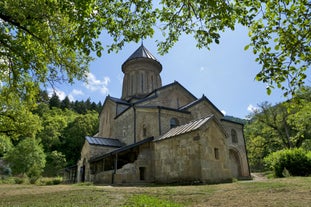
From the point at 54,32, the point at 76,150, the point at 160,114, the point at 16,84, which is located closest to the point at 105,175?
the point at 160,114

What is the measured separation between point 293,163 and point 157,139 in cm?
966

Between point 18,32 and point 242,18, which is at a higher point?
point 18,32

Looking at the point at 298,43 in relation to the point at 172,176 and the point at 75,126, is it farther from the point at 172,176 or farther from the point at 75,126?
the point at 75,126

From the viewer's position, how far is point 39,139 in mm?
33094

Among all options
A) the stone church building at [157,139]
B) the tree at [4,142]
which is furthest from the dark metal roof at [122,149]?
the tree at [4,142]

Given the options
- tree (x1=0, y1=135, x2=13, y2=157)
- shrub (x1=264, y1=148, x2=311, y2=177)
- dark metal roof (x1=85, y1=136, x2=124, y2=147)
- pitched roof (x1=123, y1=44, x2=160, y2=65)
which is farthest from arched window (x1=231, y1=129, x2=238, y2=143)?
tree (x1=0, y1=135, x2=13, y2=157)

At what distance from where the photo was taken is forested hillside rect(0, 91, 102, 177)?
511 inches

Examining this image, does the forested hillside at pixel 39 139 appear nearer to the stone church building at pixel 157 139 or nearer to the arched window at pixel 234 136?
the stone church building at pixel 157 139

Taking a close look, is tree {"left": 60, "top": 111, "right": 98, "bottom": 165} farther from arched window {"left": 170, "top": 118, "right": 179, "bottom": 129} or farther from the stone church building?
arched window {"left": 170, "top": 118, "right": 179, "bottom": 129}

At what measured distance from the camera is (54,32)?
7906 millimetres

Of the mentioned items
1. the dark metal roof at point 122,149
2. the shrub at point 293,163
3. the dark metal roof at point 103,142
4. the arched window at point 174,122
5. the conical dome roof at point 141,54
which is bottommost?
the shrub at point 293,163

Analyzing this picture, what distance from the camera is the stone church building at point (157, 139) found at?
13.3m

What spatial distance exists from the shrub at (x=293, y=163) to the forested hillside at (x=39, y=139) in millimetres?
15644

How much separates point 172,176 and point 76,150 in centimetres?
3870
